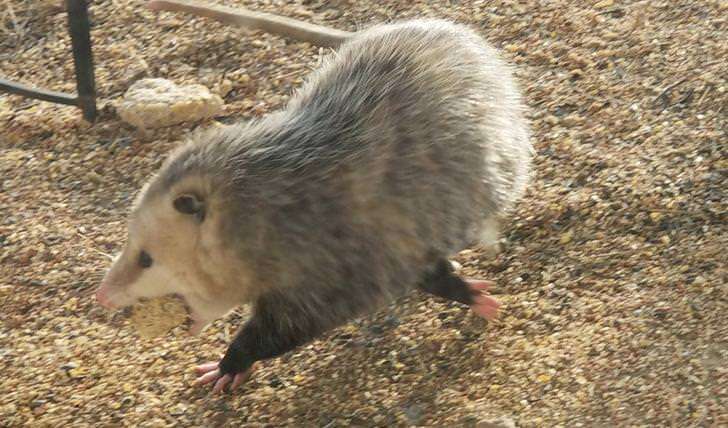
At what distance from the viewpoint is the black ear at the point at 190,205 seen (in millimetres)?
2762

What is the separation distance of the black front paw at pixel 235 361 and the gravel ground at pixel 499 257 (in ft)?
0.40

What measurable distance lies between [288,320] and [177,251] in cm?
36

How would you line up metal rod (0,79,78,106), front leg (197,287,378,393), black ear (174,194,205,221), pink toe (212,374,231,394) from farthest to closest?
metal rod (0,79,78,106), pink toe (212,374,231,394), front leg (197,287,378,393), black ear (174,194,205,221)

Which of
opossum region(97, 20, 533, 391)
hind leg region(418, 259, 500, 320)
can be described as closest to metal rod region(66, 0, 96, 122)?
opossum region(97, 20, 533, 391)

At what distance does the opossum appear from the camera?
2.81 metres

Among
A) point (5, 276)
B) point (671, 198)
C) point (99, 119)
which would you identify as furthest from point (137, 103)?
point (671, 198)

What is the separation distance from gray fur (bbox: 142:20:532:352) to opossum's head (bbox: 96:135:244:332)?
2 centimetres

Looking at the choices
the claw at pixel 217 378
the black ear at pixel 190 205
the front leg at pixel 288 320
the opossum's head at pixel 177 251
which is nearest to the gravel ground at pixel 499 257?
the claw at pixel 217 378

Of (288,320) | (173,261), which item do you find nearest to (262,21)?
(173,261)

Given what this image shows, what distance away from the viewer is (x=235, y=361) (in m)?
2.95

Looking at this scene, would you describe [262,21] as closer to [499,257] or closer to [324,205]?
[499,257]

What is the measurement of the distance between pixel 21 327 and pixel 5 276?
260mm

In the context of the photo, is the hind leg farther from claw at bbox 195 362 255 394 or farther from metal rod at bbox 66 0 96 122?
metal rod at bbox 66 0 96 122

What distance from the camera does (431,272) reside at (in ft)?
10.0
